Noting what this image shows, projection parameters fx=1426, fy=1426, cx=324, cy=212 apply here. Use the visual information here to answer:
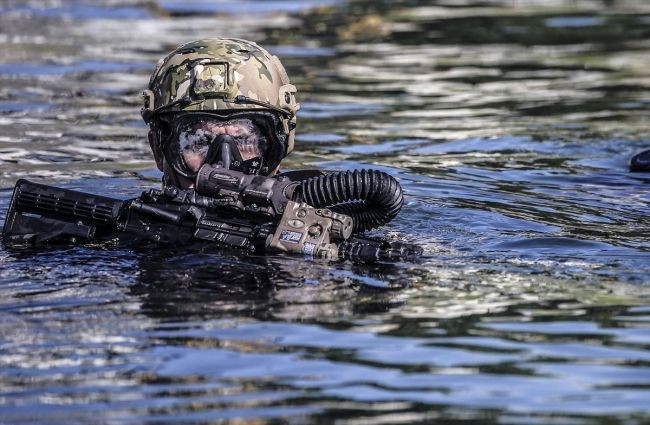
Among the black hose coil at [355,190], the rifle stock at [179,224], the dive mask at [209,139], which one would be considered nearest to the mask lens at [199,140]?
the dive mask at [209,139]

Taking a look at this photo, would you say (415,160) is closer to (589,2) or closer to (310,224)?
(310,224)

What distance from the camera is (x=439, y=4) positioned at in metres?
22.0

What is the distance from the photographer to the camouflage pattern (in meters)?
7.66

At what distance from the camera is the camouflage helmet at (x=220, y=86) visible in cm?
767

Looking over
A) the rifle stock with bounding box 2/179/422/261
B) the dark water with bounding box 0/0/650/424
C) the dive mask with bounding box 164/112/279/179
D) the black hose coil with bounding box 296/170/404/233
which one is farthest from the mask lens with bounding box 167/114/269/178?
the black hose coil with bounding box 296/170/404/233

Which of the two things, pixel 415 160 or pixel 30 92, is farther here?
pixel 30 92

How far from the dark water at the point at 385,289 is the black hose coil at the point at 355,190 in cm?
31

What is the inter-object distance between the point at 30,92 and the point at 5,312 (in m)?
8.83

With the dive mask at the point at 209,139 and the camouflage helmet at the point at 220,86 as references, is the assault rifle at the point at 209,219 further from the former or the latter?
the camouflage helmet at the point at 220,86

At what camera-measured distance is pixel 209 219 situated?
7.13m

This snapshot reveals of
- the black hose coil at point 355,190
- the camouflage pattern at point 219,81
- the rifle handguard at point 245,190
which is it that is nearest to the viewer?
the black hose coil at point 355,190

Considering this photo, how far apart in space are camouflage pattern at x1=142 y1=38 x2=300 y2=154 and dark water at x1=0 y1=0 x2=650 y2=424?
0.90 metres

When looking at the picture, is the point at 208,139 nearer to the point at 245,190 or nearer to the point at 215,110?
the point at 215,110

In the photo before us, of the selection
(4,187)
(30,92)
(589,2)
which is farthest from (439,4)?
(4,187)
